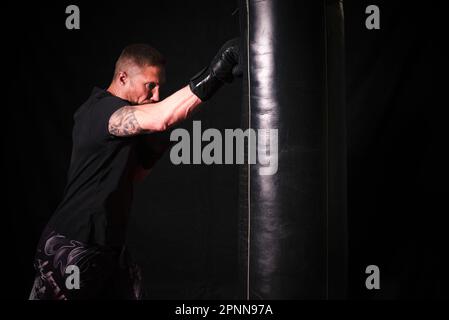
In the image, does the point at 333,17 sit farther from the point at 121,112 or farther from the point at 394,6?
the point at 394,6

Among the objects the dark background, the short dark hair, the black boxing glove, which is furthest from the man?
the dark background

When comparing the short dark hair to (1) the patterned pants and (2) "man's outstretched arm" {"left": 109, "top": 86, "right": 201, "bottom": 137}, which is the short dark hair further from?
(1) the patterned pants

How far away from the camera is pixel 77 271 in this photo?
1.45 meters

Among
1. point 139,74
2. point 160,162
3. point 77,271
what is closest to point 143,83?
point 139,74

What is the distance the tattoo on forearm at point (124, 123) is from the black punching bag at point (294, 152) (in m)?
0.42

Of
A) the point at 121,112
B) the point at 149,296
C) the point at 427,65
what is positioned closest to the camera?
the point at 121,112

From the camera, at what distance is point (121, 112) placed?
1.46 meters

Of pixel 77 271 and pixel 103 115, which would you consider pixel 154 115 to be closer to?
pixel 103 115

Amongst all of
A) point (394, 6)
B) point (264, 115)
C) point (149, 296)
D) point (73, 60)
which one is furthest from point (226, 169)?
point (264, 115)

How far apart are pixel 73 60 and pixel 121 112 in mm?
1390

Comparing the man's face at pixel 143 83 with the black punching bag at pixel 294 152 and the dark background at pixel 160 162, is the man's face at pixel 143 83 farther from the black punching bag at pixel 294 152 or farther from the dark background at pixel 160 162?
the dark background at pixel 160 162

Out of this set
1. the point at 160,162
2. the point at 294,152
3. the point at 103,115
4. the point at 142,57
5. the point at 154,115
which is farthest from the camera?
the point at 160,162

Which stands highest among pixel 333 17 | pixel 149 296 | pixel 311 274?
pixel 333 17

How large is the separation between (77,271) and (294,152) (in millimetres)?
774
